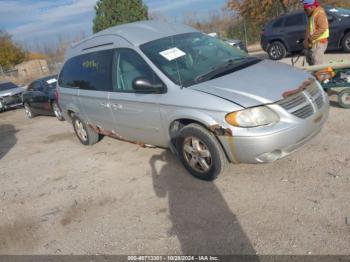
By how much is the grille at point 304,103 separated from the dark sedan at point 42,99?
26.2 ft

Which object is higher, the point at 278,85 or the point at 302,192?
the point at 278,85

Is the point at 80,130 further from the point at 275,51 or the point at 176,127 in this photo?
the point at 275,51

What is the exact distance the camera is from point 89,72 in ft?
18.6

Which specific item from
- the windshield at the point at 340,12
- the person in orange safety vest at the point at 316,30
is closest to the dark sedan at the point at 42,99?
the person in orange safety vest at the point at 316,30

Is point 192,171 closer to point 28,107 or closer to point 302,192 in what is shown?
point 302,192

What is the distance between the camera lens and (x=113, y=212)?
13.1 ft

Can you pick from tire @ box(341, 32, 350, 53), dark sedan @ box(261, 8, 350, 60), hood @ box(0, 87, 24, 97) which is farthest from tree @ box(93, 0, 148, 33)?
tire @ box(341, 32, 350, 53)

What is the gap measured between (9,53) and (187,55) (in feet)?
148

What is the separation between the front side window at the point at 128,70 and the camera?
438 cm

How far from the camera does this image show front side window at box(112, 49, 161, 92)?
4.38 metres

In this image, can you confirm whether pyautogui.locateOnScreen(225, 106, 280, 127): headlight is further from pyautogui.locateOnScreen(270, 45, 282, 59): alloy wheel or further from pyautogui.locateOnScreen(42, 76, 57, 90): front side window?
pyautogui.locateOnScreen(270, 45, 282, 59): alloy wheel

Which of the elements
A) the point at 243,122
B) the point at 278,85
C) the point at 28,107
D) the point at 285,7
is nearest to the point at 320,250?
the point at 243,122

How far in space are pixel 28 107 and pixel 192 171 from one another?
31.3 feet

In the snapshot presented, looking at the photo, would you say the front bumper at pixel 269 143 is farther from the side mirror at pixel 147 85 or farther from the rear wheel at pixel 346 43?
the rear wheel at pixel 346 43
